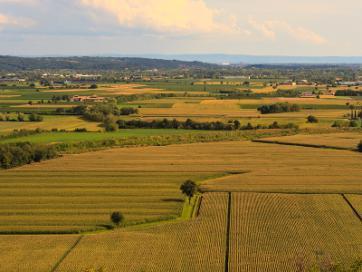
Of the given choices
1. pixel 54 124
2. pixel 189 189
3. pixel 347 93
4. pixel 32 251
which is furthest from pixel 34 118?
pixel 347 93

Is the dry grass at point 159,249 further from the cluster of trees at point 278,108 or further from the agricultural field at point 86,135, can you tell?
the cluster of trees at point 278,108

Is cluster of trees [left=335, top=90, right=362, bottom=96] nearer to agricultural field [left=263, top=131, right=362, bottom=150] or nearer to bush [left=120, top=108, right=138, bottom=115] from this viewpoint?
bush [left=120, top=108, right=138, bottom=115]

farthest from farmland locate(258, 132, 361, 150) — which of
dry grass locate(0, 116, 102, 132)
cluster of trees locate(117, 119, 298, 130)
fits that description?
dry grass locate(0, 116, 102, 132)

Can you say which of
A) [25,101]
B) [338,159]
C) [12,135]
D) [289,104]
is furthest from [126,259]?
[25,101]

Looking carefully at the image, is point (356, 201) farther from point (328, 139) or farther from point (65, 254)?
point (328, 139)

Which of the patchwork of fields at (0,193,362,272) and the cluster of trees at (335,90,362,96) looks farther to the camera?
the cluster of trees at (335,90,362,96)

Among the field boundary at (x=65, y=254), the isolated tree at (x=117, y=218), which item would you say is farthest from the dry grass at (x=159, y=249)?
the isolated tree at (x=117, y=218)

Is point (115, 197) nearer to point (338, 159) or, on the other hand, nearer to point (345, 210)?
point (345, 210)
